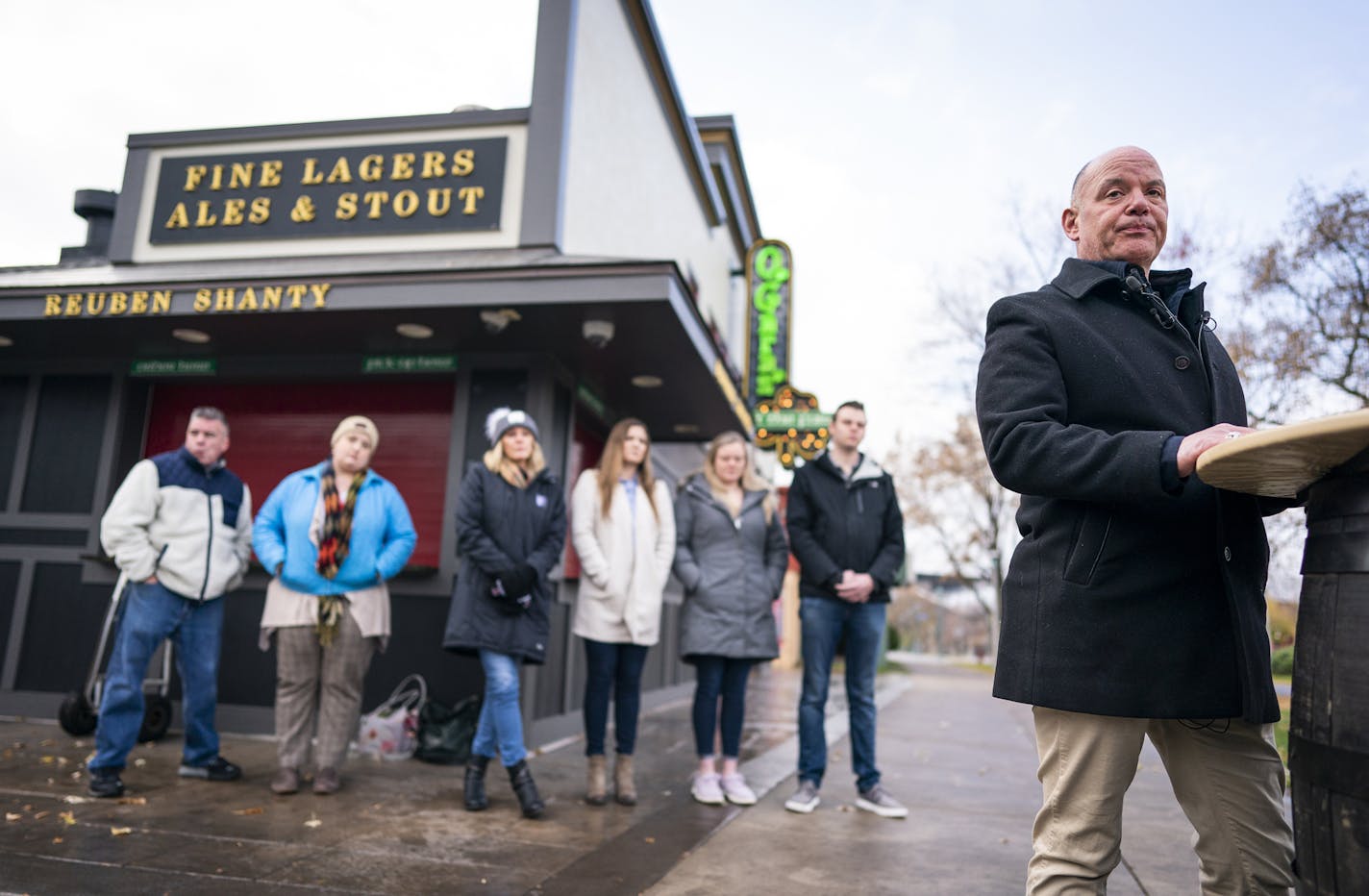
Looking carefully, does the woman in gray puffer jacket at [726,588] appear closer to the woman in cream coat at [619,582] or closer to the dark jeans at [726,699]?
the dark jeans at [726,699]

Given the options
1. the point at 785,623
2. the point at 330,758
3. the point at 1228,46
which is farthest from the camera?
the point at 785,623

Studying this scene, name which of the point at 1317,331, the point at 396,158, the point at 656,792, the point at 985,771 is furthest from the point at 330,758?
the point at 1317,331

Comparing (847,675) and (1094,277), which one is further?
(847,675)

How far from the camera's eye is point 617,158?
8.09 m

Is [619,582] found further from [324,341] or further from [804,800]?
[324,341]

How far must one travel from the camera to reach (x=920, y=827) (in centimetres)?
416

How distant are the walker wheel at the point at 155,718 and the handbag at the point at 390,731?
1202mm

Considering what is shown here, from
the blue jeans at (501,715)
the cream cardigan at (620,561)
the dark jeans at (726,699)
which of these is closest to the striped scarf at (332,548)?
the blue jeans at (501,715)

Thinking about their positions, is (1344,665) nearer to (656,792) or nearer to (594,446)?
(656,792)

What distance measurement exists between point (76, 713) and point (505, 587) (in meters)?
3.42

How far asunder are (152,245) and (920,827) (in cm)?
676

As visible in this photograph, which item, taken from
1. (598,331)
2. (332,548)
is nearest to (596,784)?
(332,548)

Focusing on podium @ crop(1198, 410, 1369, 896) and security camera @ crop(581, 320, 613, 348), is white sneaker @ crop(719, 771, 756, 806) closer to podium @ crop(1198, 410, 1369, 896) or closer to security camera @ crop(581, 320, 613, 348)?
security camera @ crop(581, 320, 613, 348)

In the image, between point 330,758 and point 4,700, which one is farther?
point 4,700
